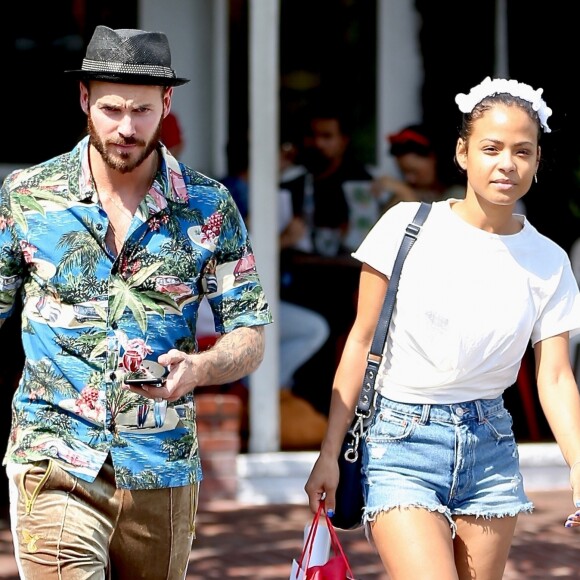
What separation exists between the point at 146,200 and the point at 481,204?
0.93 meters

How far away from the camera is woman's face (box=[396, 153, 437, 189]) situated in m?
8.31

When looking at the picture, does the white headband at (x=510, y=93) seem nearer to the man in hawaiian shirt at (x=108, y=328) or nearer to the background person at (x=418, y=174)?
the man in hawaiian shirt at (x=108, y=328)

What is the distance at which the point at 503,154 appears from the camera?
358 centimetres

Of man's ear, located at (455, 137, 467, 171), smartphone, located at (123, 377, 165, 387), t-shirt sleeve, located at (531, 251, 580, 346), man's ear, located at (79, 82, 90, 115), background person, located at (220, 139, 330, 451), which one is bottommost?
background person, located at (220, 139, 330, 451)

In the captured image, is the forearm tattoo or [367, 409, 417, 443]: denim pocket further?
[367, 409, 417, 443]: denim pocket

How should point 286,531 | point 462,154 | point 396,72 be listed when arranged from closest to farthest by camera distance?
point 462,154, point 286,531, point 396,72

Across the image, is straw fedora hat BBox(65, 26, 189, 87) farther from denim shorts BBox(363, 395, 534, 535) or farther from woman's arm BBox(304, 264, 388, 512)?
denim shorts BBox(363, 395, 534, 535)

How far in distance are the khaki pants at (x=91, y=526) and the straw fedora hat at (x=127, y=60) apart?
0.97 m

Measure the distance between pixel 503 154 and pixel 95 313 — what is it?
1.18 m

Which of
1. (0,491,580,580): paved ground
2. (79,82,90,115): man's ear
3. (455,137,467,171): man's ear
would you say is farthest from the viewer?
(0,491,580,580): paved ground

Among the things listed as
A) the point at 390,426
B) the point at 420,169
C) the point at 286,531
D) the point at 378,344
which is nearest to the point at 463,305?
the point at 378,344

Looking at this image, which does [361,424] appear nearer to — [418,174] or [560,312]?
[560,312]

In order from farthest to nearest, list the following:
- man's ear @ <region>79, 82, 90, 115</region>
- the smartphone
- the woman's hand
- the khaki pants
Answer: the woman's hand < man's ear @ <region>79, 82, 90, 115</region> < the khaki pants < the smartphone

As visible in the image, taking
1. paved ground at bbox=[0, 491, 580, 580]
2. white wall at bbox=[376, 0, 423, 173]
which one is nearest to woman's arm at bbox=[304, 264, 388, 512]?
paved ground at bbox=[0, 491, 580, 580]
